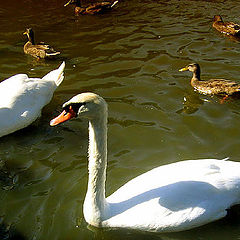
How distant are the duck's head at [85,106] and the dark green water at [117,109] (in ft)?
4.72

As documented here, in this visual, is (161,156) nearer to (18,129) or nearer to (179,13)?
(18,129)

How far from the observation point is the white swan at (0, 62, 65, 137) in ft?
20.3

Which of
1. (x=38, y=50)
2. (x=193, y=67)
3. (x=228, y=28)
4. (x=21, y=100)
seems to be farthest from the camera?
(x=228, y=28)

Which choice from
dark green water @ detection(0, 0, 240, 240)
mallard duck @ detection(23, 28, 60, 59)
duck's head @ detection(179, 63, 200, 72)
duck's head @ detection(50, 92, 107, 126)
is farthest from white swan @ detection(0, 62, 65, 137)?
duck's head @ detection(179, 63, 200, 72)

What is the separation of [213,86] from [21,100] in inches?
131

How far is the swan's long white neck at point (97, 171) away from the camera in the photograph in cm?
405

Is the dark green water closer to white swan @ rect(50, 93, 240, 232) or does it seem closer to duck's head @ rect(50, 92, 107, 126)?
white swan @ rect(50, 93, 240, 232)

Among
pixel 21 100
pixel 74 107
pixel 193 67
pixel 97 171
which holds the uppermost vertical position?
pixel 74 107

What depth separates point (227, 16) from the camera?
12188 millimetres

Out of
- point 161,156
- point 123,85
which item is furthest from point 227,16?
point 161,156

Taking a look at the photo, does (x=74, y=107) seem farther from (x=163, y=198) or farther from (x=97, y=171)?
(x=163, y=198)

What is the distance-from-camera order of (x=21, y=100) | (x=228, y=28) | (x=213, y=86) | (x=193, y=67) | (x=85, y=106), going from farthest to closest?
(x=228, y=28), (x=193, y=67), (x=213, y=86), (x=21, y=100), (x=85, y=106)

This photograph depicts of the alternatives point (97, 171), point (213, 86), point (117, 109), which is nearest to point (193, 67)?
point (213, 86)

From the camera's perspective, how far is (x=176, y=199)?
4.31m
